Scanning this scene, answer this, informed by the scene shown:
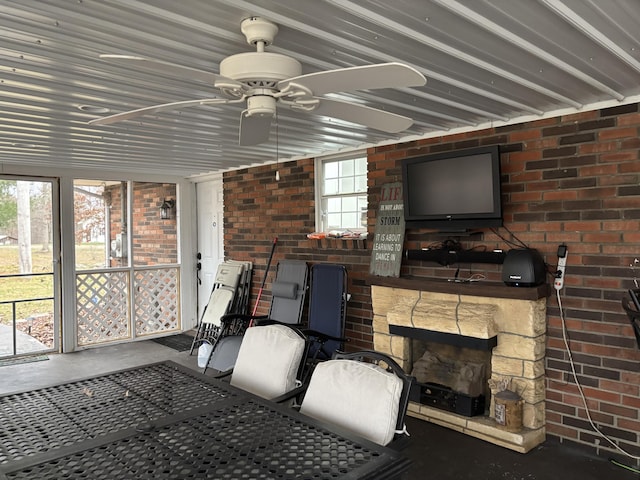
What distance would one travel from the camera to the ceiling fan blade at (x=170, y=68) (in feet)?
5.05

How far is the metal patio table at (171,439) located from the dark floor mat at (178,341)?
4.05 metres

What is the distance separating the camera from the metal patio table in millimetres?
1594

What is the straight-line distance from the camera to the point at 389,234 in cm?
441

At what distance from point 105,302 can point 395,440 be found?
574 centimetres

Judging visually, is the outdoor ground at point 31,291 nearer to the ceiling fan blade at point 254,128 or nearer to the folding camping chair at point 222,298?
the folding camping chair at point 222,298

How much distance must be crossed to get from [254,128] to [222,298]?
4.07m

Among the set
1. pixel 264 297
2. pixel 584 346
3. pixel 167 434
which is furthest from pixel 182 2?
pixel 264 297

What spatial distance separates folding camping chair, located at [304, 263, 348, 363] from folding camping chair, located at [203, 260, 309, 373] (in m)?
0.18

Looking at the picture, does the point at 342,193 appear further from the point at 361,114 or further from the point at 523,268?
the point at 361,114

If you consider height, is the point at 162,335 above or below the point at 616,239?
below

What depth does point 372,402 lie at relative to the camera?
1967mm

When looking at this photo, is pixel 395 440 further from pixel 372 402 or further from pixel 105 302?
pixel 105 302

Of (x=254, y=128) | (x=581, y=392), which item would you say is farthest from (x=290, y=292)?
(x=254, y=128)

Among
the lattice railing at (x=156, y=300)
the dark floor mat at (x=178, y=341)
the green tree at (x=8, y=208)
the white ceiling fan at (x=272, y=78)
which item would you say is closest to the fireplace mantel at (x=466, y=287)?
the white ceiling fan at (x=272, y=78)
